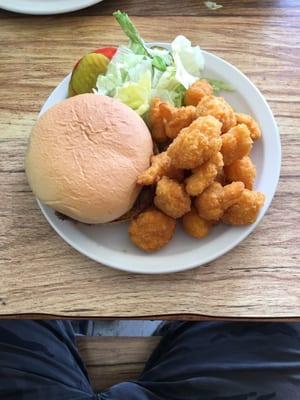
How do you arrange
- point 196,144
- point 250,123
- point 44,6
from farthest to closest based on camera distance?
point 44,6 < point 250,123 < point 196,144

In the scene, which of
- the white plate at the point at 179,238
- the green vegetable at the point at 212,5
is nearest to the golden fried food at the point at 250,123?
the white plate at the point at 179,238

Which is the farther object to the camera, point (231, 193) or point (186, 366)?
point (186, 366)

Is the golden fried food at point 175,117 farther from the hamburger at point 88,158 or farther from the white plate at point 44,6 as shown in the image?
the white plate at point 44,6

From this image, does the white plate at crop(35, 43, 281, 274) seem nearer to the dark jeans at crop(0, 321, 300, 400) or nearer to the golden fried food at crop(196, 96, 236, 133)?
the golden fried food at crop(196, 96, 236, 133)

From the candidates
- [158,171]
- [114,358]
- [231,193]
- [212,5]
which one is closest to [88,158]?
[158,171]

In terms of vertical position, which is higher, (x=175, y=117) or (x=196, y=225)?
(x=175, y=117)

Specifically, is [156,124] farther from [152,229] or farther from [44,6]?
A: [44,6]

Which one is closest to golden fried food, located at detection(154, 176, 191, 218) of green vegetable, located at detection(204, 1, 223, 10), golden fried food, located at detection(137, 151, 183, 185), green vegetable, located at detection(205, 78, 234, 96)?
golden fried food, located at detection(137, 151, 183, 185)
